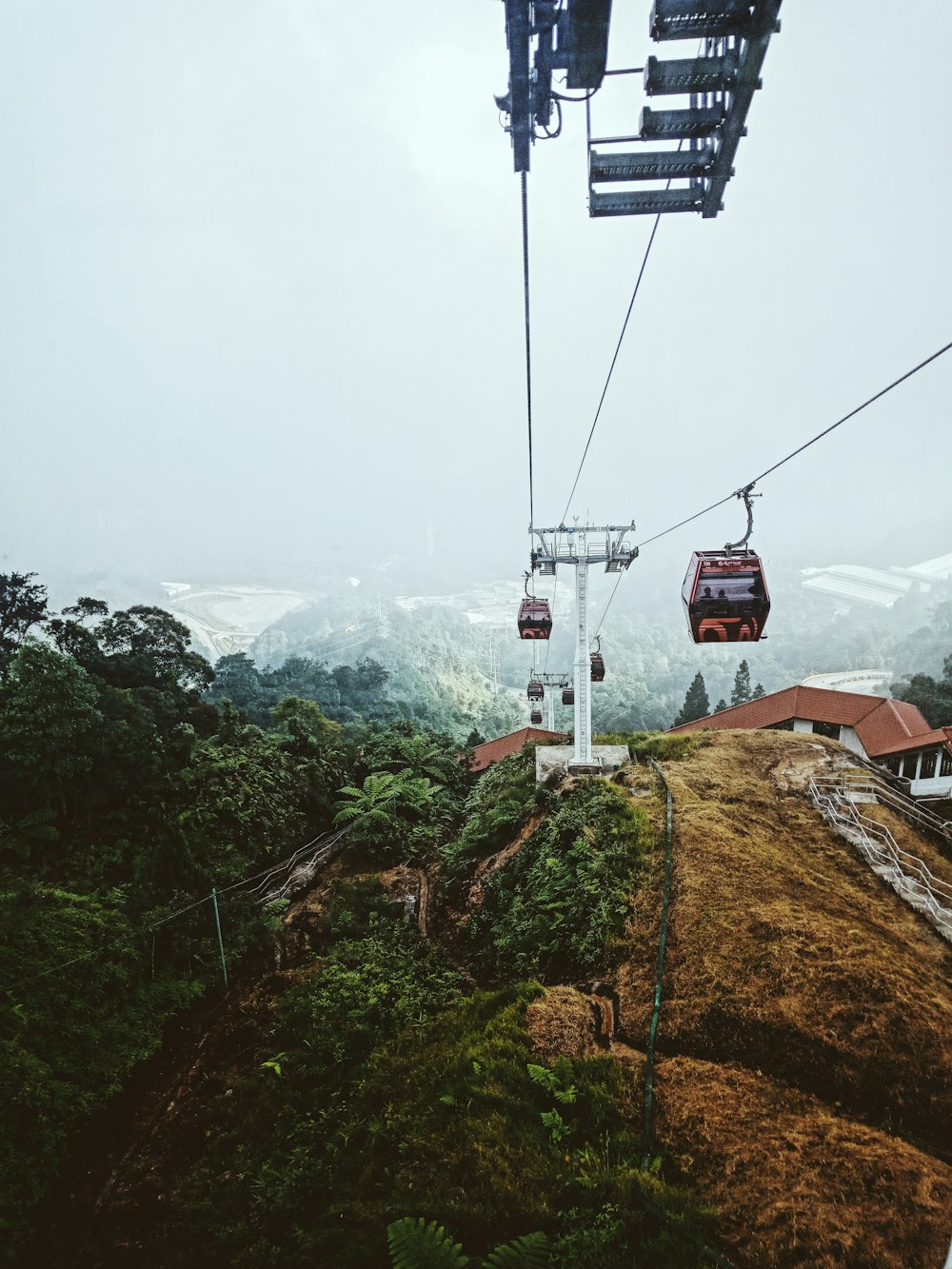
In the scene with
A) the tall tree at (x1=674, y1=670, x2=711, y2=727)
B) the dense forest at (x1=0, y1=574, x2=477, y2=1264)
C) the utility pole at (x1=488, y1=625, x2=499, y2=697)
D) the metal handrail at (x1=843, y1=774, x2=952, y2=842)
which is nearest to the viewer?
the dense forest at (x1=0, y1=574, x2=477, y2=1264)

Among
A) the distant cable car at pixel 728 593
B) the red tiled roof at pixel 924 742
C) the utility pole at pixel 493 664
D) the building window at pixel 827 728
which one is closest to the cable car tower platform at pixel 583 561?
the distant cable car at pixel 728 593

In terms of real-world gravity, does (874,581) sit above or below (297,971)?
above

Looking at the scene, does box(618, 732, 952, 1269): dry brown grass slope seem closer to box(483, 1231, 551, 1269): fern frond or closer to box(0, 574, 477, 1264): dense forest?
box(483, 1231, 551, 1269): fern frond

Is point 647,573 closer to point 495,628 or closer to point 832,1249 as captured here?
point 495,628

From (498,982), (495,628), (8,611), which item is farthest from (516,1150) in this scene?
(495,628)

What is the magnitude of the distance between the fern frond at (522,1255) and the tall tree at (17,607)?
17.0 m

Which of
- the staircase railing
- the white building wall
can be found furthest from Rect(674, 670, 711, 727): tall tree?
the staircase railing

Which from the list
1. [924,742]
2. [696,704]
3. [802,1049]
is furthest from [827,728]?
[802,1049]

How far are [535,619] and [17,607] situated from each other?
14.8m

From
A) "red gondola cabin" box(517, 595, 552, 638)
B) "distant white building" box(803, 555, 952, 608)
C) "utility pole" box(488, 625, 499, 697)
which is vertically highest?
"distant white building" box(803, 555, 952, 608)

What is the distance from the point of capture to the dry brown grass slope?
3674 mm

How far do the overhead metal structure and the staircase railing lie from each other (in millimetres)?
9392

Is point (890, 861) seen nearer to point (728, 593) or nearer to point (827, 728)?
point (728, 593)

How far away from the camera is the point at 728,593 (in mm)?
7941
